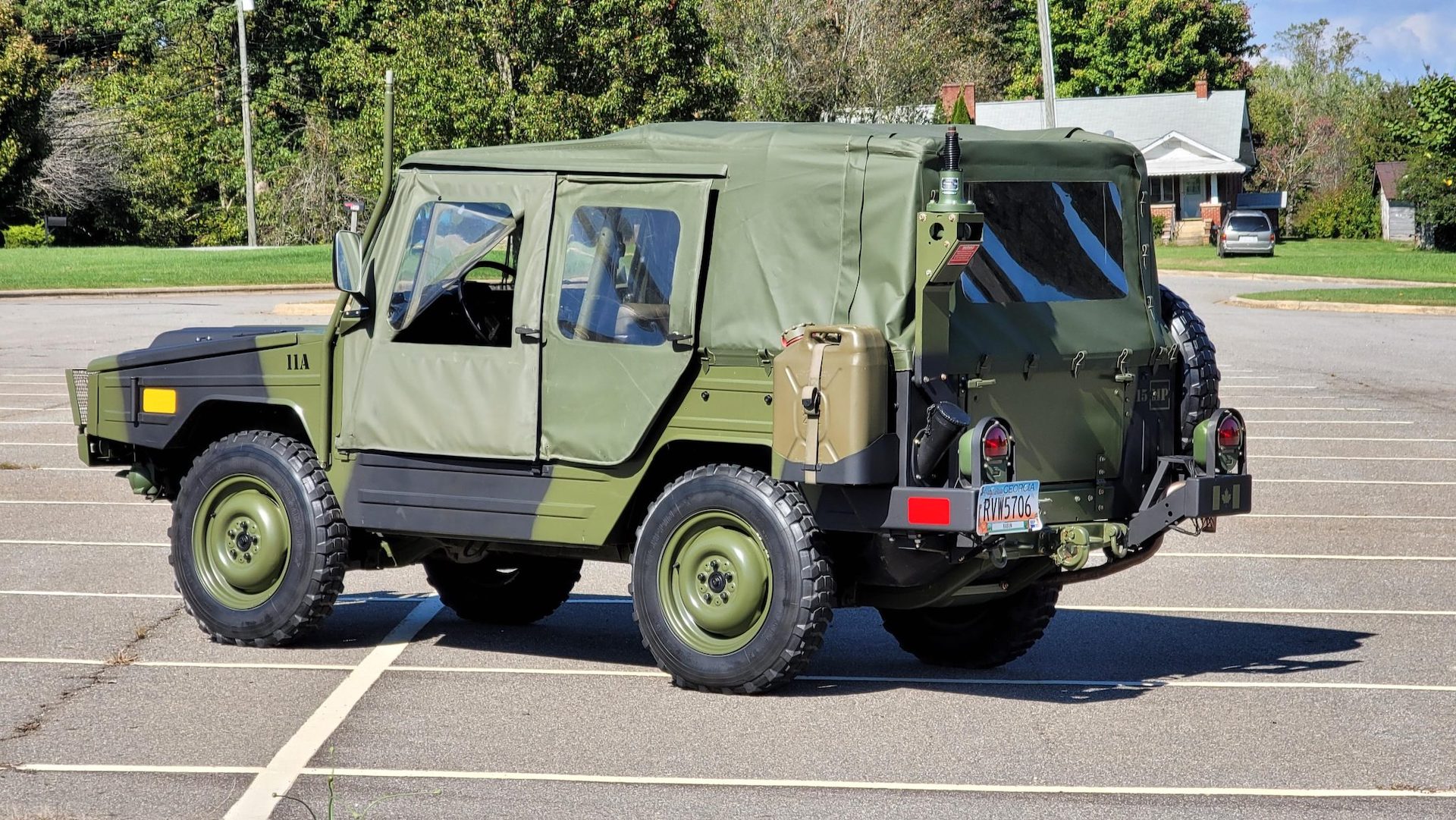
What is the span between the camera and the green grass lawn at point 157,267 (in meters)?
40.7

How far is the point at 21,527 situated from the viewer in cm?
1234

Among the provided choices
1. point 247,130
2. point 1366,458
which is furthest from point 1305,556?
point 247,130

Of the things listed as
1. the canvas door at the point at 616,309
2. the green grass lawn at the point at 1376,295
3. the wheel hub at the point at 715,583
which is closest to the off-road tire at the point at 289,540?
the canvas door at the point at 616,309

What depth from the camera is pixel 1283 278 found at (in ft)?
154

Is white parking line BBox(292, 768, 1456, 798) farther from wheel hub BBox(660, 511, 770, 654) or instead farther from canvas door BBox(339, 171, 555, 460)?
canvas door BBox(339, 171, 555, 460)

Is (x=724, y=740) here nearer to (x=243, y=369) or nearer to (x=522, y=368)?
(x=522, y=368)

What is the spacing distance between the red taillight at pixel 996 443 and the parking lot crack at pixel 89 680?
3667mm

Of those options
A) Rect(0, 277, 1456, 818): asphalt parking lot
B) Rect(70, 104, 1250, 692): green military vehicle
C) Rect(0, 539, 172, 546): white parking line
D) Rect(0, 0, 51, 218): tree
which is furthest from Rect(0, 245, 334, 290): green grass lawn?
Rect(70, 104, 1250, 692): green military vehicle

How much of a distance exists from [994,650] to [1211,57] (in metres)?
84.0

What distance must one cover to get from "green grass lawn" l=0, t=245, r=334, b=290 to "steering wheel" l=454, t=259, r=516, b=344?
31208 millimetres

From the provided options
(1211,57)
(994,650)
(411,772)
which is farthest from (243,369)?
(1211,57)

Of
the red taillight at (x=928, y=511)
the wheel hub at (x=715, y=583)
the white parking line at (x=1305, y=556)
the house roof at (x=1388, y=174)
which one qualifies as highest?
the house roof at (x=1388, y=174)

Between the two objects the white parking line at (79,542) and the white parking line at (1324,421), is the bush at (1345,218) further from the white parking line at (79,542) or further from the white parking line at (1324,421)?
the white parking line at (79,542)

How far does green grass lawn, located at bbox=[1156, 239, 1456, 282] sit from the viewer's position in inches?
1870
